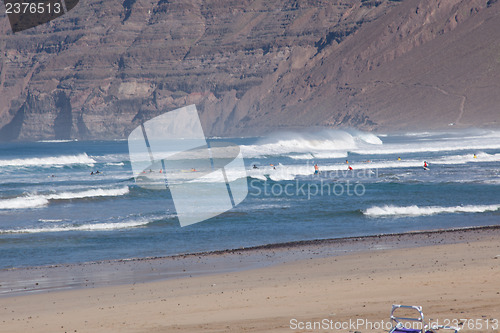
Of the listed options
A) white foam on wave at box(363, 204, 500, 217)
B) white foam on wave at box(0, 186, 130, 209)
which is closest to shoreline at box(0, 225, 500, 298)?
white foam on wave at box(363, 204, 500, 217)

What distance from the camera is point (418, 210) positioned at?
70.1 ft

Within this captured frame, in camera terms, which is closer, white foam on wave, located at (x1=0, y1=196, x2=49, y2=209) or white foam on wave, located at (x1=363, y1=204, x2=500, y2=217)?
white foam on wave, located at (x1=363, y1=204, x2=500, y2=217)

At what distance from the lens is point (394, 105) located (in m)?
148

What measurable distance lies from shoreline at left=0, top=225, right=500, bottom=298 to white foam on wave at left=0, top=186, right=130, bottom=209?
13.9 metres

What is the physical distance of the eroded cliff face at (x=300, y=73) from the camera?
14825cm

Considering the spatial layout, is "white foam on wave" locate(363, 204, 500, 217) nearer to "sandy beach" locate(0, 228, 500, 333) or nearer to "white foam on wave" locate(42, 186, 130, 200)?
"sandy beach" locate(0, 228, 500, 333)

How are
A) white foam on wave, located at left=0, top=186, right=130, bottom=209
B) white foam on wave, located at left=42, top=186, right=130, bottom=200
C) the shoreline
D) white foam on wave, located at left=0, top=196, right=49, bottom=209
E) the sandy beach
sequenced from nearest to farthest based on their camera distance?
the sandy beach, the shoreline, white foam on wave, located at left=0, top=196, right=49, bottom=209, white foam on wave, located at left=0, top=186, right=130, bottom=209, white foam on wave, located at left=42, top=186, right=130, bottom=200

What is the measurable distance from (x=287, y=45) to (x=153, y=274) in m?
171

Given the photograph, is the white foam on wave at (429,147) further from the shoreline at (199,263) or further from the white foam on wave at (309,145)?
the shoreline at (199,263)

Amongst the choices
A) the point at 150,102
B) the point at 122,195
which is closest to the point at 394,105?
the point at 150,102

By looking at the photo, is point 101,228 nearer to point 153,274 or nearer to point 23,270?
point 23,270

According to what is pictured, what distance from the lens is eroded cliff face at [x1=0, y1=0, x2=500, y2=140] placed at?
14825cm

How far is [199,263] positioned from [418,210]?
1006 centimetres

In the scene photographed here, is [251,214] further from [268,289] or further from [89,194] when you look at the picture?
[268,289]
